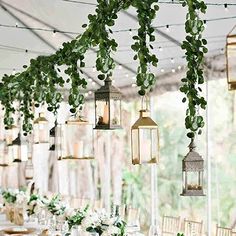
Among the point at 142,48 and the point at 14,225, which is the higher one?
the point at 142,48

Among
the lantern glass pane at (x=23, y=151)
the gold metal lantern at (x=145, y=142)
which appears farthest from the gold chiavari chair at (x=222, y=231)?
the gold metal lantern at (x=145, y=142)

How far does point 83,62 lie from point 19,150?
112 inches

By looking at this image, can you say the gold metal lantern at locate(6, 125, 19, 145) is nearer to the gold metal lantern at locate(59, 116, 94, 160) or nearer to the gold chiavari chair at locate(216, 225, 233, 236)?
the gold metal lantern at locate(59, 116, 94, 160)

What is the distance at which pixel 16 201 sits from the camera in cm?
952

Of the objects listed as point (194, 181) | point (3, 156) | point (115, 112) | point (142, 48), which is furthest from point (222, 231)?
point (3, 156)

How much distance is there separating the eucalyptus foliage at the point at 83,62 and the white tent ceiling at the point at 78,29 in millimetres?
389

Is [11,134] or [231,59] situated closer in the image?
[231,59]

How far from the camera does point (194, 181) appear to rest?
4.64m

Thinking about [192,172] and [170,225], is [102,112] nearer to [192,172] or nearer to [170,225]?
[192,172]

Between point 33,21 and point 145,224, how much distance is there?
19.5 feet

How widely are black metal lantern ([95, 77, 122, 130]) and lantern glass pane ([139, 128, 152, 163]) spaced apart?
0.30m

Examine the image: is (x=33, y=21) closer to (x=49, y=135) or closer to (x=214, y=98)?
(x=49, y=135)

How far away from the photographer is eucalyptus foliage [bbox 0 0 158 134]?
4.45 metres

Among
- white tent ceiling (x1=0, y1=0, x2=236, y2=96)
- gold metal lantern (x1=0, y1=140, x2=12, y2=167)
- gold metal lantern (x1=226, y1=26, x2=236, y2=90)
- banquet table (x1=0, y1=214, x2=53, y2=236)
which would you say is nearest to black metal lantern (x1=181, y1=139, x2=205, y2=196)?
gold metal lantern (x1=226, y1=26, x2=236, y2=90)
